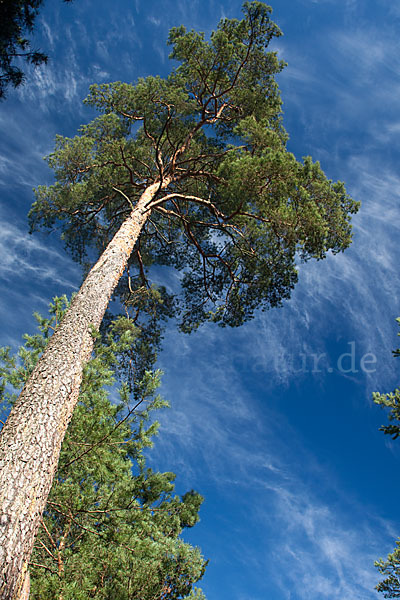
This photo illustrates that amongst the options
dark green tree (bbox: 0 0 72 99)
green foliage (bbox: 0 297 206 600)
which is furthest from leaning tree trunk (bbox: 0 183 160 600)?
dark green tree (bbox: 0 0 72 99)

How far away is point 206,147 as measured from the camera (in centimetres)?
1088

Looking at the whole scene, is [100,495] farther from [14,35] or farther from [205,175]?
[205,175]

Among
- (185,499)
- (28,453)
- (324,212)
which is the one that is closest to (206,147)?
(324,212)

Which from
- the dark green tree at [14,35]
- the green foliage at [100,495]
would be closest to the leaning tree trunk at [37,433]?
the green foliage at [100,495]

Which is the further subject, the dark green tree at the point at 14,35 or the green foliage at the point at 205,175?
the green foliage at the point at 205,175

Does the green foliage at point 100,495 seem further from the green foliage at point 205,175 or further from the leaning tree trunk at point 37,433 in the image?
the green foliage at point 205,175

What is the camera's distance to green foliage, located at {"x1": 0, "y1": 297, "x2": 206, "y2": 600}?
13.0 feet

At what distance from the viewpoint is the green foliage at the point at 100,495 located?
396cm

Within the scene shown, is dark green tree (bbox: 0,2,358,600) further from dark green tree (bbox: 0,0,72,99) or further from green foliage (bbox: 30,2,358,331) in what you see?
dark green tree (bbox: 0,0,72,99)

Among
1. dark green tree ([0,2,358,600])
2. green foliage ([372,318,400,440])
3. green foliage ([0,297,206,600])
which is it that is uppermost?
dark green tree ([0,2,358,600])

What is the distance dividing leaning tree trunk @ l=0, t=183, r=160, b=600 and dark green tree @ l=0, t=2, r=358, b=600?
1499 mm

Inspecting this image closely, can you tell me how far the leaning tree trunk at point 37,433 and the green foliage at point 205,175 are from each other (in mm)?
4493

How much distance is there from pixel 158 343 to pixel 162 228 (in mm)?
3472

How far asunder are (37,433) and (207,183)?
804cm
